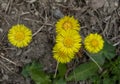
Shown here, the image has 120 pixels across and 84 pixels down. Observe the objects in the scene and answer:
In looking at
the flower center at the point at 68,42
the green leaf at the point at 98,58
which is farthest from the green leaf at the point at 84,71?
the flower center at the point at 68,42

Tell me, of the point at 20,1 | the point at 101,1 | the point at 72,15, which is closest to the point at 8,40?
the point at 20,1

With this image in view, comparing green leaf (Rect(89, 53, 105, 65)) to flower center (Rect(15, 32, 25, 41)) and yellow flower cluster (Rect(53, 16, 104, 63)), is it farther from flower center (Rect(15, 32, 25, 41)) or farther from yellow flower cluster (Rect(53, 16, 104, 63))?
flower center (Rect(15, 32, 25, 41))

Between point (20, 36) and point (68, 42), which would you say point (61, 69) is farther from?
point (20, 36)

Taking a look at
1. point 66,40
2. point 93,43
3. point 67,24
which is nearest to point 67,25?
point 67,24

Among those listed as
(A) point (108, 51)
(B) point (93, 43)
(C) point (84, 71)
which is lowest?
(C) point (84, 71)

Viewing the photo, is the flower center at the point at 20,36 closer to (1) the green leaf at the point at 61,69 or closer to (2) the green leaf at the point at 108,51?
(1) the green leaf at the point at 61,69

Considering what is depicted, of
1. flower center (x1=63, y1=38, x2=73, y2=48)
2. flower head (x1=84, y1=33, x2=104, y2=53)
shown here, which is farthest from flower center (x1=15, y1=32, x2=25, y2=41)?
flower head (x1=84, y1=33, x2=104, y2=53)

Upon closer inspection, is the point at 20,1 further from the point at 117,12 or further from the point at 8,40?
the point at 117,12
